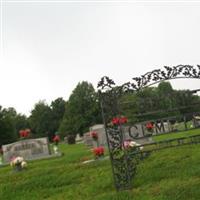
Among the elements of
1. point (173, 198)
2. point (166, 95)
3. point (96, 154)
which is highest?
point (166, 95)

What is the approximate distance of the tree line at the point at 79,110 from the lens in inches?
263

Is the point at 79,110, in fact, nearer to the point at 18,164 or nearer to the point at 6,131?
the point at 6,131

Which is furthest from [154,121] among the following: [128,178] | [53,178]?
[53,178]

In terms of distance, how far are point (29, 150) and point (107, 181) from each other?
10.6 metres

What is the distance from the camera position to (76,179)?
8.84 meters

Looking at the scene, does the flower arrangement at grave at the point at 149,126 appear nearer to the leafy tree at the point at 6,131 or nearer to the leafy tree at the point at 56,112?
the leafy tree at the point at 6,131

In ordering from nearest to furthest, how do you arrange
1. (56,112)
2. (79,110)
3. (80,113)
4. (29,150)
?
(29,150), (80,113), (79,110), (56,112)

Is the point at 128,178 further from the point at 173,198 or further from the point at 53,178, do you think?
the point at 53,178

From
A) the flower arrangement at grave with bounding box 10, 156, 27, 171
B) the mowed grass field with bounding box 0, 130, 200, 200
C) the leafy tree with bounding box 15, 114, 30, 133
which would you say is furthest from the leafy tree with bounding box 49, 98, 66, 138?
the mowed grass field with bounding box 0, 130, 200, 200

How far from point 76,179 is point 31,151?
9330 mm

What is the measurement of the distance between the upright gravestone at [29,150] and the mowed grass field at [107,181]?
7.37m

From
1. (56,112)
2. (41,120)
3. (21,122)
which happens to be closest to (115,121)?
(41,120)

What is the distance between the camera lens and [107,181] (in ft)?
25.4

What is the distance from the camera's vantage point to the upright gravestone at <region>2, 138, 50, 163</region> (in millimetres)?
17694
